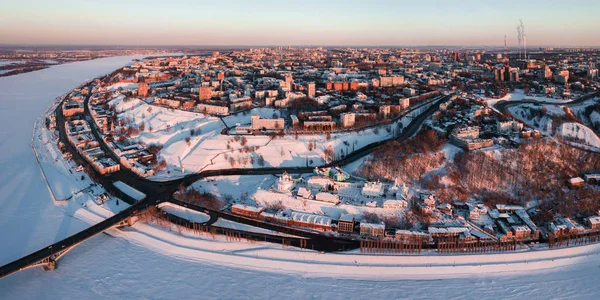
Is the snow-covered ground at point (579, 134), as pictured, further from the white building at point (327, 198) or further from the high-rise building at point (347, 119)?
the white building at point (327, 198)

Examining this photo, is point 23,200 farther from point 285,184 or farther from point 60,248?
point 285,184

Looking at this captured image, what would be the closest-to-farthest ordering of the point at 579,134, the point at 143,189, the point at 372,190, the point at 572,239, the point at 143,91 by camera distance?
the point at 572,239
the point at 372,190
the point at 143,189
the point at 579,134
the point at 143,91

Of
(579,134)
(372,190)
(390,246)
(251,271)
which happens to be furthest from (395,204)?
(579,134)

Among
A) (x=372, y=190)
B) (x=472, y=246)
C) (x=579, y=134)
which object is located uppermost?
(x=579, y=134)

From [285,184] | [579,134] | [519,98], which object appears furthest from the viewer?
[519,98]

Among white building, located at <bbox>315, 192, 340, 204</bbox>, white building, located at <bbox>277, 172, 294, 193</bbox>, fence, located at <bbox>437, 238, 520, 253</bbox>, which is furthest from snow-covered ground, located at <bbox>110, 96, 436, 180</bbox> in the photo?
fence, located at <bbox>437, 238, 520, 253</bbox>

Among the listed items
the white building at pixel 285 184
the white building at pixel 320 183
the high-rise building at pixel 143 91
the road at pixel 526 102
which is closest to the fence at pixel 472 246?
the white building at pixel 320 183

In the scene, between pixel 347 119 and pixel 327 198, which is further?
pixel 347 119

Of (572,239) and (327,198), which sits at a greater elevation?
(327,198)

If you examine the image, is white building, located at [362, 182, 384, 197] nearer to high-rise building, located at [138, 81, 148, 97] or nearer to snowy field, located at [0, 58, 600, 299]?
snowy field, located at [0, 58, 600, 299]

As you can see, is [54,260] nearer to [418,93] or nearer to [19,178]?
[19,178]
